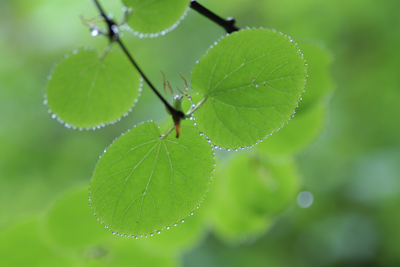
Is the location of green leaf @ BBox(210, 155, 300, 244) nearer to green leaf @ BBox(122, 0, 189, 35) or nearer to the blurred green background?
green leaf @ BBox(122, 0, 189, 35)

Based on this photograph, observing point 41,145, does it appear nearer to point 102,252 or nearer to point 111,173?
point 102,252

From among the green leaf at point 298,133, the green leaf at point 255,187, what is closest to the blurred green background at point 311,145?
the green leaf at point 255,187

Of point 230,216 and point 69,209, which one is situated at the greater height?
point 69,209

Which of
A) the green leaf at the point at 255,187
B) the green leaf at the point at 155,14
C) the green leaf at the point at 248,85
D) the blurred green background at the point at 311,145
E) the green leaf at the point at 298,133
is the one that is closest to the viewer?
the green leaf at the point at 248,85

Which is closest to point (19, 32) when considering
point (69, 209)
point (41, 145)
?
point (41, 145)

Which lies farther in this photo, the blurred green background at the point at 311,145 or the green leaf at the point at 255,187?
the blurred green background at the point at 311,145

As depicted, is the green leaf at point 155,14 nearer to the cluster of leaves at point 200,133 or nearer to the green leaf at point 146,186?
the cluster of leaves at point 200,133

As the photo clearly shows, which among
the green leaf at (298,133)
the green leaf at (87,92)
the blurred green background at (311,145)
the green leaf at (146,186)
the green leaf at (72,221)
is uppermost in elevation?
the green leaf at (87,92)

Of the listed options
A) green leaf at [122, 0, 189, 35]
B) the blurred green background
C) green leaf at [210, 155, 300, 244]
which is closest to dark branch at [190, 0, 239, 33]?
green leaf at [122, 0, 189, 35]
